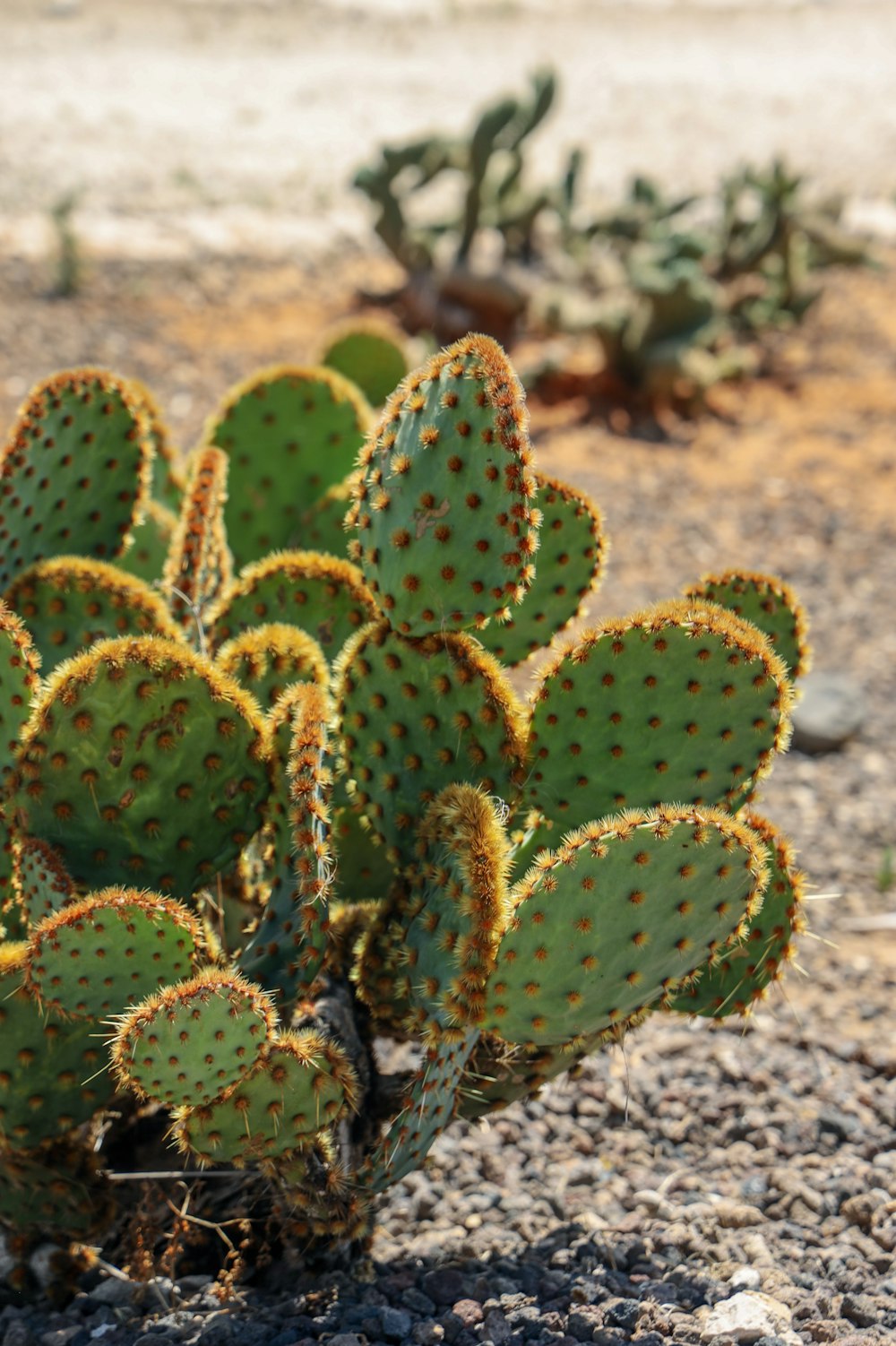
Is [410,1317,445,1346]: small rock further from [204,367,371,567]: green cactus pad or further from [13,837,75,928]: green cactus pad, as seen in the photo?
[204,367,371,567]: green cactus pad

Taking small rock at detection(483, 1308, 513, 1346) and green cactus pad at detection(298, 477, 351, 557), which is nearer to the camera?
small rock at detection(483, 1308, 513, 1346)

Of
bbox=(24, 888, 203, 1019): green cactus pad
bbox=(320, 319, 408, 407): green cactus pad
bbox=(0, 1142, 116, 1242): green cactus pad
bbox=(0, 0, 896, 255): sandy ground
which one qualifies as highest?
bbox=(0, 0, 896, 255): sandy ground

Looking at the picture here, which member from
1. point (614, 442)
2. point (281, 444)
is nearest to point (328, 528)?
point (281, 444)

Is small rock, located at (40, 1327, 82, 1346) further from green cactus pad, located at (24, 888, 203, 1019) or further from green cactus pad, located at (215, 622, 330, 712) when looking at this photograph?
green cactus pad, located at (215, 622, 330, 712)

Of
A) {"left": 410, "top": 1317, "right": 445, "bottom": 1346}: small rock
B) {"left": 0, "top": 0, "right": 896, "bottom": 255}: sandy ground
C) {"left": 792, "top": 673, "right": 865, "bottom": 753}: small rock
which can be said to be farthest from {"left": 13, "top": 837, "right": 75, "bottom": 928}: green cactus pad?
{"left": 0, "top": 0, "right": 896, "bottom": 255}: sandy ground

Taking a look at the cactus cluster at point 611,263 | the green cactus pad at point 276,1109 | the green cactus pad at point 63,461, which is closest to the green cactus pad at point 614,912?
the green cactus pad at point 276,1109

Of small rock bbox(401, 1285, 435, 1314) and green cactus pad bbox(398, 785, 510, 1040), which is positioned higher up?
green cactus pad bbox(398, 785, 510, 1040)

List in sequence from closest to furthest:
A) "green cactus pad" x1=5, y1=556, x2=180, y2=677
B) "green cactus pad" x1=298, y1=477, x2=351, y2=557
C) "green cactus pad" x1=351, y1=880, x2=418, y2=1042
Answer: "green cactus pad" x1=351, y1=880, x2=418, y2=1042 → "green cactus pad" x1=5, y1=556, x2=180, y2=677 → "green cactus pad" x1=298, y1=477, x2=351, y2=557

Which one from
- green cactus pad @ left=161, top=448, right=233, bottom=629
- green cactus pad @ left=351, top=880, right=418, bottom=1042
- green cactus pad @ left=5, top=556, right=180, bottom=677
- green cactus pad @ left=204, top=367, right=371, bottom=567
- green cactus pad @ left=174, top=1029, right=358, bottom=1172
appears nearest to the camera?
green cactus pad @ left=174, top=1029, right=358, bottom=1172
